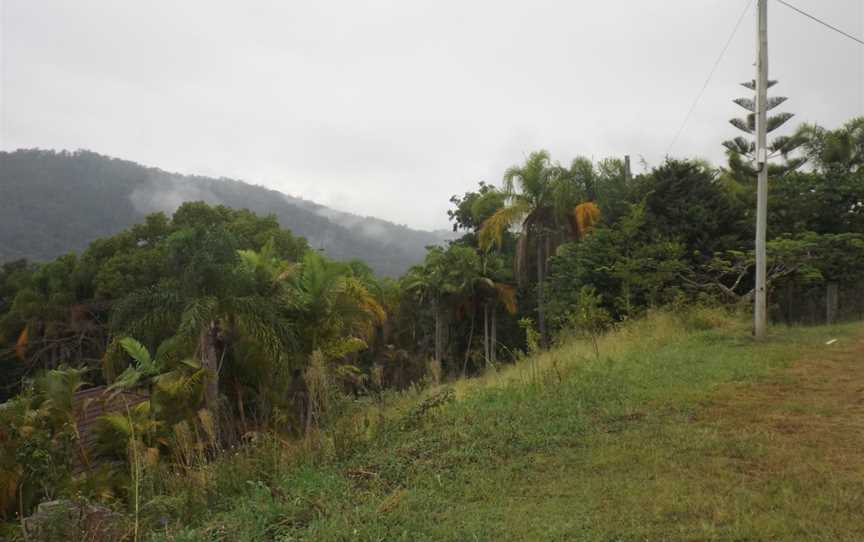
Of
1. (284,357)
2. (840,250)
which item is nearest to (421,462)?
(284,357)

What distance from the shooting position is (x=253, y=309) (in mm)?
11078

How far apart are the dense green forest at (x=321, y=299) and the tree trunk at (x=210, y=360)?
0.04m

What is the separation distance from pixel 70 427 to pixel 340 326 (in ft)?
22.7

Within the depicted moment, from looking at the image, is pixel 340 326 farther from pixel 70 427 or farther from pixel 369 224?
pixel 369 224

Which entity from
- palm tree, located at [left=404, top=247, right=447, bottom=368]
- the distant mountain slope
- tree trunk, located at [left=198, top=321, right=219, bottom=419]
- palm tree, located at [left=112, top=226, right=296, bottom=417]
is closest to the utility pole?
palm tree, located at [left=112, top=226, right=296, bottom=417]

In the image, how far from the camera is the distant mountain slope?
56562 millimetres

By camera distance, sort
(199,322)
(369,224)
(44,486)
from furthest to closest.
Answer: (369,224) < (199,322) < (44,486)

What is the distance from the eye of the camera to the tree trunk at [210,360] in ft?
35.1

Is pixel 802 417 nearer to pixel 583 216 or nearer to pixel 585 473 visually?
pixel 585 473

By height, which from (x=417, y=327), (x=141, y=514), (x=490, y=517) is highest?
A: (x=490, y=517)

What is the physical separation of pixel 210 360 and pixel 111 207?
7730cm

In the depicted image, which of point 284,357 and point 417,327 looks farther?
point 417,327

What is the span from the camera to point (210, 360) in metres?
11.3

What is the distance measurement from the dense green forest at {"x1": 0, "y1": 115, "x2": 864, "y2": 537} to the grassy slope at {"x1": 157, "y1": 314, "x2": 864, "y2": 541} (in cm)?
69
